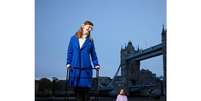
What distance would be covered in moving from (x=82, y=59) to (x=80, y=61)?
4 centimetres

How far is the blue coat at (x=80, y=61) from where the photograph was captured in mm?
6438

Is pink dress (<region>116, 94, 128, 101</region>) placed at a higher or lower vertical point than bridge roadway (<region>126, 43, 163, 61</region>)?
lower

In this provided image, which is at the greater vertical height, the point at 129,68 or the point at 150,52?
the point at 150,52

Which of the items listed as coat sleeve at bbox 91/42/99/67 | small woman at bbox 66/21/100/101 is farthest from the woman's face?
coat sleeve at bbox 91/42/99/67

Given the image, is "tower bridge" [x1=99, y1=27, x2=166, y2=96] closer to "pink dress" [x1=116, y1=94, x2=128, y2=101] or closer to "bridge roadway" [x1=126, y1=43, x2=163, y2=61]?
"bridge roadway" [x1=126, y1=43, x2=163, y2=61]

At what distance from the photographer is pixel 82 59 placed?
6438 mm

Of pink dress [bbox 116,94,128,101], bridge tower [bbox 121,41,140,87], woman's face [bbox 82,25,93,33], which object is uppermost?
woman's face [bbox 82,25,93,33]

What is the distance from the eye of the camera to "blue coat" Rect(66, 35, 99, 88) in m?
6.44

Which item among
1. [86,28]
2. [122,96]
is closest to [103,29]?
[86,28]

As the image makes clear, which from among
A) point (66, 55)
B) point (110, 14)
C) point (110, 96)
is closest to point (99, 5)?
point (110, 14)

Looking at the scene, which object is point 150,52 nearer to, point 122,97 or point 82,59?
point 122,97

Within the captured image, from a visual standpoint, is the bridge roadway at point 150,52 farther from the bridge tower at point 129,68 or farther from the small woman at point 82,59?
the small woman at point 82,59

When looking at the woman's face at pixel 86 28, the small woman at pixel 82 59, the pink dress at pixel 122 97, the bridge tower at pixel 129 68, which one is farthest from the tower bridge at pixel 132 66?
the woman's face at pixel 86 28
